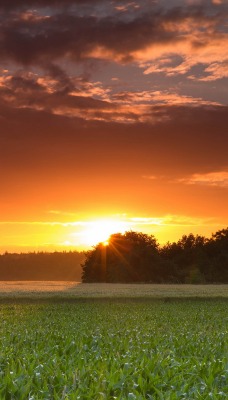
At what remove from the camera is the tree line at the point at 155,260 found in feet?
280

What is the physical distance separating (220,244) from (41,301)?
51828mm

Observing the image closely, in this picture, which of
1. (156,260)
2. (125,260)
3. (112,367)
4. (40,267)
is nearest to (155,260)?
(156,260)

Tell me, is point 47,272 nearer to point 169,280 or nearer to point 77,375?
point 169,280

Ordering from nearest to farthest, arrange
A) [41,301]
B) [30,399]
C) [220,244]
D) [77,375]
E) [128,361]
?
[30,399], [77,375], [128,361], [41,301], [220,244]

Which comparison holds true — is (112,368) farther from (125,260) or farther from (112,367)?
(125,260)

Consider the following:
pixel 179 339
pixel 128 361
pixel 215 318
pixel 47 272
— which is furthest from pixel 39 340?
pixel 47 272

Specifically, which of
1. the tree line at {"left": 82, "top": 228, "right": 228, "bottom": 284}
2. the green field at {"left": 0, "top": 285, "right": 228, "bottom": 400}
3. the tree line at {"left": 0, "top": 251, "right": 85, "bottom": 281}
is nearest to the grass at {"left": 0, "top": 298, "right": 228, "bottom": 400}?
the green field at {"left": 0, "top": 285, "right": 228, "bottom": 400}

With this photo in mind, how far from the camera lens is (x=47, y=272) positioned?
19500 centimetres

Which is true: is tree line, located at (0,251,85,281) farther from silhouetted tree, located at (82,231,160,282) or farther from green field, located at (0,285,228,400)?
green field, located at (0,285,228,400)

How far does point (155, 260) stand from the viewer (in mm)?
85875

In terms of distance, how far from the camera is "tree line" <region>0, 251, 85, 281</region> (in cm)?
18562

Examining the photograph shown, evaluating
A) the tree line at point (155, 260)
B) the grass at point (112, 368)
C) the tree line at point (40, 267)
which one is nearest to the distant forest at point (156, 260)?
the tree line at point (155, 260)

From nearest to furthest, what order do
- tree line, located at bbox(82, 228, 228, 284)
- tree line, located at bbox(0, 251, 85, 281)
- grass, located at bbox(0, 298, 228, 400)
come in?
grass, located at bbox(0, 298, 228, 400)
tree line, located at bbox(82, 228, 228, 284)
tree line, located at bbox(0, 251, 85, 281)

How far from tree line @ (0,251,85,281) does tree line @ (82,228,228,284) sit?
94702 millimetres
